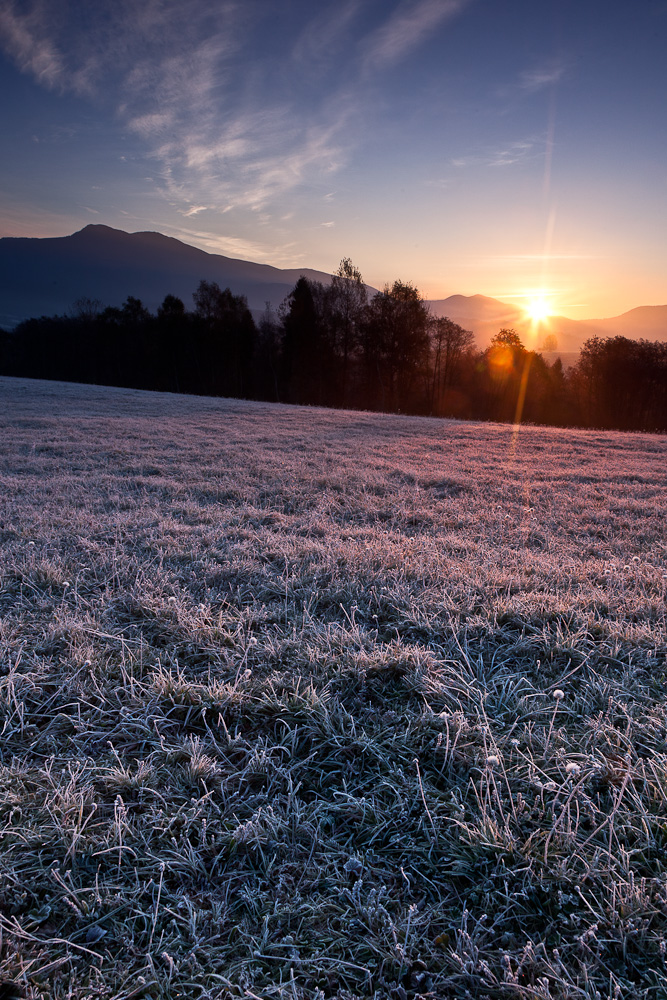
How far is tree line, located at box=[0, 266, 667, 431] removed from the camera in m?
41.7

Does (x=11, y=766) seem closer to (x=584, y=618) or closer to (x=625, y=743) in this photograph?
(x=625, y=743)

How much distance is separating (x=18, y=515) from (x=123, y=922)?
4.76 meters

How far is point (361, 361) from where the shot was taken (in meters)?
42.8

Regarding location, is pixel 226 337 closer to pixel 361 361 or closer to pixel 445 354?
pixel 361 361

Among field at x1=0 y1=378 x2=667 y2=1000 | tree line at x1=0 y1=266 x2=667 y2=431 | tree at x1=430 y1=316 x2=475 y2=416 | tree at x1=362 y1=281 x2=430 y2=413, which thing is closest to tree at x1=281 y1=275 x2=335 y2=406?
tree line at x1=0 y1=266 x2=667 y2=431

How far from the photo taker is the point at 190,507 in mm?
5723

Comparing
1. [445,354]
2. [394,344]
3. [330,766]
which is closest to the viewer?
[330,766]

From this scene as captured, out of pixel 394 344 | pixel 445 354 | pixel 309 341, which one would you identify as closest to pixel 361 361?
pixel 394 344

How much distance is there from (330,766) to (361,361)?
141 ft

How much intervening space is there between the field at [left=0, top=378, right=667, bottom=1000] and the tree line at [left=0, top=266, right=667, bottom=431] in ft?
128

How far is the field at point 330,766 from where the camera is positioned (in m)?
1.37

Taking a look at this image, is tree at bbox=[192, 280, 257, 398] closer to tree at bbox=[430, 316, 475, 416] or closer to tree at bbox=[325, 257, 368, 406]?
tree at bbox=[325, 257, 368, 406]

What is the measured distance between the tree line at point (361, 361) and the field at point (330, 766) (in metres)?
39.1

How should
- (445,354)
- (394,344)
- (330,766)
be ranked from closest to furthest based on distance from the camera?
(330,766)
(394,344)
(445,354)
